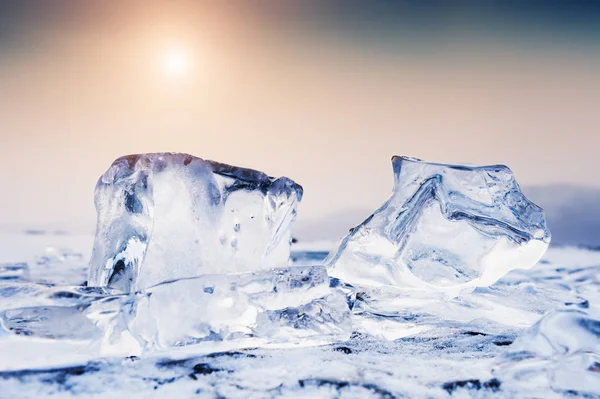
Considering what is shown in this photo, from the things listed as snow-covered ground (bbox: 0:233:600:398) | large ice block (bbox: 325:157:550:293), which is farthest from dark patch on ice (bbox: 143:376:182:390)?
large ice block (bbox: 325:157:550:293)

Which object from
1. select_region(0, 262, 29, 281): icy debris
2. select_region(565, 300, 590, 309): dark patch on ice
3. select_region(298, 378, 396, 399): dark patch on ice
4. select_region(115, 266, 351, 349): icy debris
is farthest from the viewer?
select_region(0, 262, 29, 281): icy debris

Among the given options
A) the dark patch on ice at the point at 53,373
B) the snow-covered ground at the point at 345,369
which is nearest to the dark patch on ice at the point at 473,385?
the snow-covered ground at the point at 345,369

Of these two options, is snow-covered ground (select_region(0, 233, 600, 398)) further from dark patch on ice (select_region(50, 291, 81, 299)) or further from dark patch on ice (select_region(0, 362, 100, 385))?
dark patch on ice (select_region(50, 291, 81, 299))

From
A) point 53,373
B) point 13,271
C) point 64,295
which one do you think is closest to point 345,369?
point 53,373

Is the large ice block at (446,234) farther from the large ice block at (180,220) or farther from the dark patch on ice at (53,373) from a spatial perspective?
the dark patch on ice at (53,373)

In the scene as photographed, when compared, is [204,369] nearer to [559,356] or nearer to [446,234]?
[559,356]

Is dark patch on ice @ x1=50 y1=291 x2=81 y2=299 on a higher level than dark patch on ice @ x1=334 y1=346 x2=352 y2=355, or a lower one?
lower
